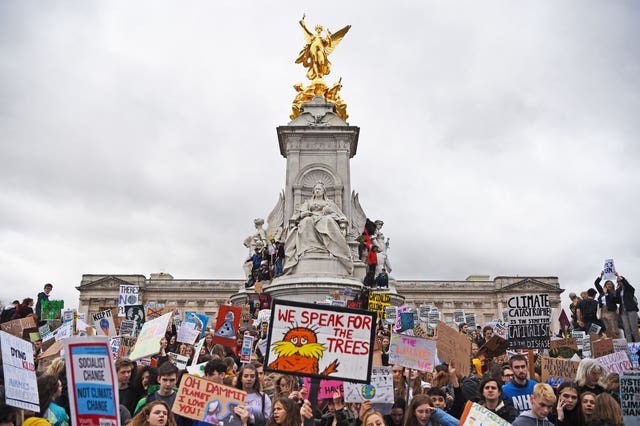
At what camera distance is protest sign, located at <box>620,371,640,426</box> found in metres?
6.48

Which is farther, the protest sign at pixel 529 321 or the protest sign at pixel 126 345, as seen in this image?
the protest sign at pixel 126 345

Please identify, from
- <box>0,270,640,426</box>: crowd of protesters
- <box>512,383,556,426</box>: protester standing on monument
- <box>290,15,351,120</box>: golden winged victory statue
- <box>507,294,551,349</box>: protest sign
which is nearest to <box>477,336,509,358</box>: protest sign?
<box>507,294,551,349</box>: protest sign

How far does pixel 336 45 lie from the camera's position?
33.6 metres

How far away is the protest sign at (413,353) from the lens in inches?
339

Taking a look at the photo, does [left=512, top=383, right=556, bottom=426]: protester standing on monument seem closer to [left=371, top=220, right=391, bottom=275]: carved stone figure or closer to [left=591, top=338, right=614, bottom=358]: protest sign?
[left=591, top=338, right=614, bottom=358]: protest sign

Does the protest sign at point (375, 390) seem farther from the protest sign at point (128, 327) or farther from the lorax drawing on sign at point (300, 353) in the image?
the protest sign at point (128, 327)

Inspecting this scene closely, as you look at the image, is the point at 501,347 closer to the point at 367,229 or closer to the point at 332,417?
the point at 332,417

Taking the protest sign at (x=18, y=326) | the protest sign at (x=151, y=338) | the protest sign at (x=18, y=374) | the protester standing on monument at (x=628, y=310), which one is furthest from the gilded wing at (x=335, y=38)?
the protest sign at (x=18, y=374)

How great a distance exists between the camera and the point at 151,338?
9.08 meters

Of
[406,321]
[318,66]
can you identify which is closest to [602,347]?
[406,321]

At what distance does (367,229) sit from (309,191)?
3485 mm

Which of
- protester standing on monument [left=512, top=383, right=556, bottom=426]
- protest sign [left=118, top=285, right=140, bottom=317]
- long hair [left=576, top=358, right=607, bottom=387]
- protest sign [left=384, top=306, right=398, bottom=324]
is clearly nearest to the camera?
protester standing on monument [left=512, top=383, right=556, bottom=426]

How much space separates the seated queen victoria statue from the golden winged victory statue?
25.8ft

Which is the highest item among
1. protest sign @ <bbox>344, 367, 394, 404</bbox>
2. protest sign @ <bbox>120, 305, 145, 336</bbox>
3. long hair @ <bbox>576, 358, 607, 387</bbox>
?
protest sign @ <bbox>120, 305, 145, 336</bbox>
